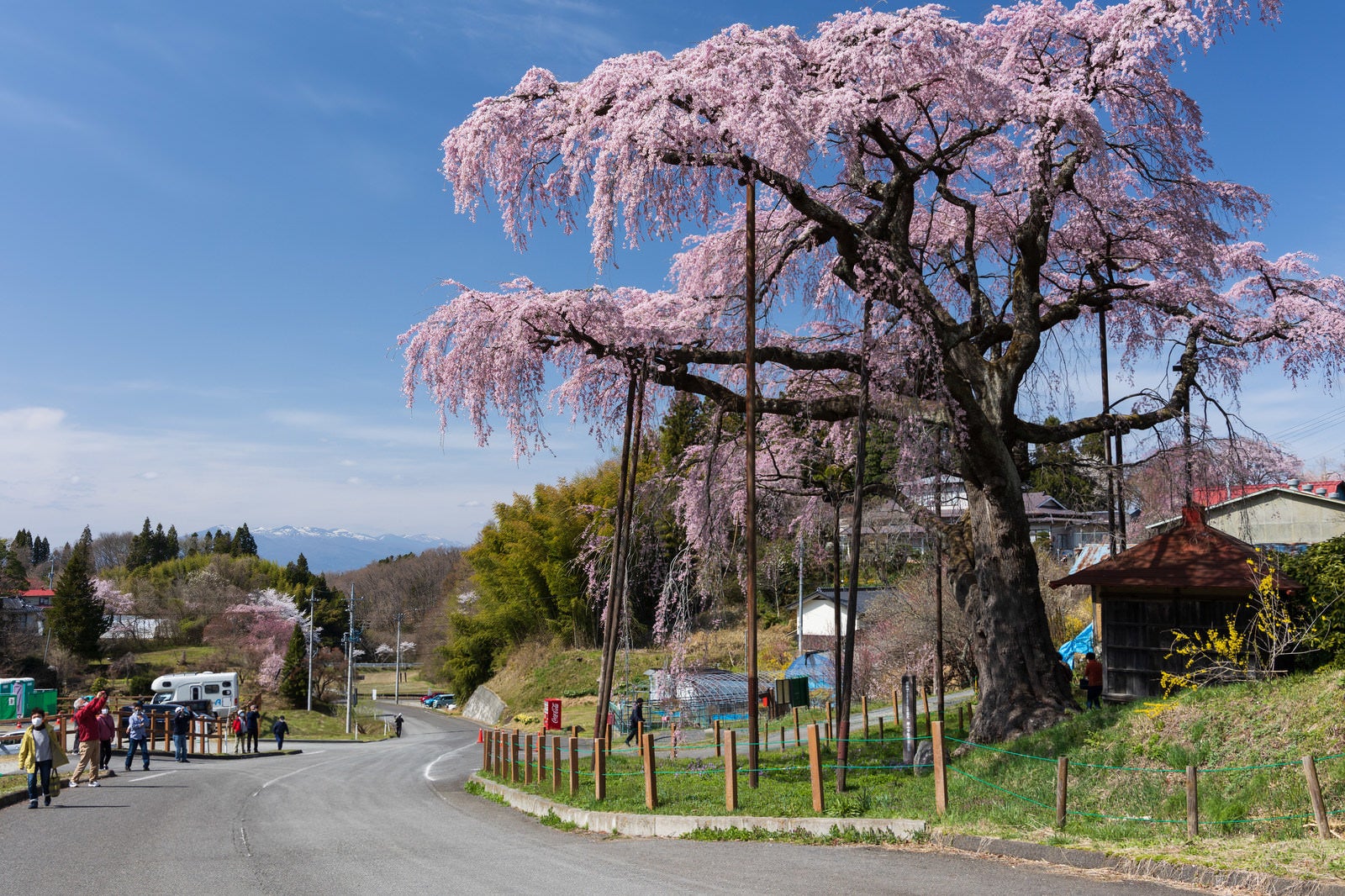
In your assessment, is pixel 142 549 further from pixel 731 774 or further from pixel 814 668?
pixel 731 774

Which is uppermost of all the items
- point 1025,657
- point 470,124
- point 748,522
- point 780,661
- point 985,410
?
point 470,124

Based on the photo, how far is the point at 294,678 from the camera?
219 ft

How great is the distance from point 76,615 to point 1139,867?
276ft

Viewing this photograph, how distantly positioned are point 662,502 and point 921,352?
18.6ft

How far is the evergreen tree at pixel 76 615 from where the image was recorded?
247 ft

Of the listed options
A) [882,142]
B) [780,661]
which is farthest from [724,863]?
[780,661]

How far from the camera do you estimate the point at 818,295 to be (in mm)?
20547

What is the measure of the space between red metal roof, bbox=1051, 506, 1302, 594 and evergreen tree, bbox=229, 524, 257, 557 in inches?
5536

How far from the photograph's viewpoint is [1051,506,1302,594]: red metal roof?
53.3ft

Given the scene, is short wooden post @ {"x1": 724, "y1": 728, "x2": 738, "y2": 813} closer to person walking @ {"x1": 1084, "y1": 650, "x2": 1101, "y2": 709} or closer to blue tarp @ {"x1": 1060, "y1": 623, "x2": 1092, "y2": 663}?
person walking @ {"x1": 1084, "y1": 650, "x2": 1101, "y2": 709}

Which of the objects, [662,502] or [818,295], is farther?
[818,295]

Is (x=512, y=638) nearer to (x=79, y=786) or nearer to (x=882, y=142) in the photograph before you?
(x=79, y=786)

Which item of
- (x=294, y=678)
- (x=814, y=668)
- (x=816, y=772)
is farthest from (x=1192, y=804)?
(x=294, y=678)

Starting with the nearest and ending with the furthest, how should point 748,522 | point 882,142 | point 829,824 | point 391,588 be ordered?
point 829,824 < point 748,522 < point 882,142 < point 391,588
